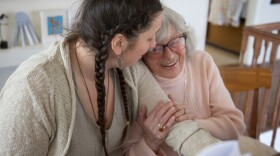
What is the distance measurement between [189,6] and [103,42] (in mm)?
2231

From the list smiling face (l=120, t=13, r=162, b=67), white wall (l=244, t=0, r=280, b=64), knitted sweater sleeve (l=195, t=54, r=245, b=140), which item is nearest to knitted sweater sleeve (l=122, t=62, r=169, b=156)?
Result: smiling face (l=120, t=13, r=162, b=67)

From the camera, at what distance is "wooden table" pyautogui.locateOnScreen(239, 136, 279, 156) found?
155 cm

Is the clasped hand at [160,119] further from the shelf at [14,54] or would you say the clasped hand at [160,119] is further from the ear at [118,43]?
the shelf at [14,54]

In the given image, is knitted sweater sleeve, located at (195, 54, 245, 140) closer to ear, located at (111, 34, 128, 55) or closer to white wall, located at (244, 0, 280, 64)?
ear, located at (111, 34, 128, 55)

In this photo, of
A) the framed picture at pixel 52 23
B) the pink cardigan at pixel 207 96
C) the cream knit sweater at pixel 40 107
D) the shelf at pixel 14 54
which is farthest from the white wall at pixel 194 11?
the cream knit sweater at pixel 40 107

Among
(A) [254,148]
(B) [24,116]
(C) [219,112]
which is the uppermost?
(B) [24,116]

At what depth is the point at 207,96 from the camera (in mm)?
1405

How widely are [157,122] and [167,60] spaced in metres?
0.30

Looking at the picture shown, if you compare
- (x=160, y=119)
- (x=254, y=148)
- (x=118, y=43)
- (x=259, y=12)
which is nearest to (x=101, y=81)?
(x=118, y=43)

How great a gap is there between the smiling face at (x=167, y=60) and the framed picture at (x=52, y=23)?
1051 mm

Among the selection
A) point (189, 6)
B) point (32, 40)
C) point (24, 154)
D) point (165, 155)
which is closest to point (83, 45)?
point (24, 154)

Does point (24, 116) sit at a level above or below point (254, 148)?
above

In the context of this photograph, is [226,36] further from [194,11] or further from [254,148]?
[254,148]

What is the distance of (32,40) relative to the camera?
2.22 meters
